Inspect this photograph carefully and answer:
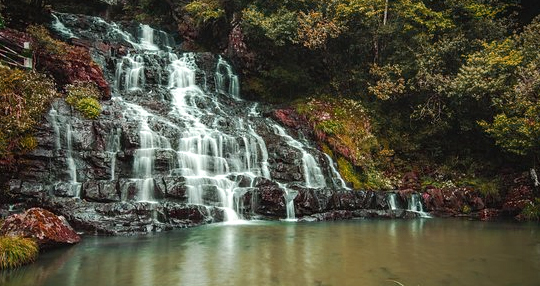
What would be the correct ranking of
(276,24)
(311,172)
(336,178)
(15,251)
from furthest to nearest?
(276,24) < (336,178) < (311,172) < (15,251)

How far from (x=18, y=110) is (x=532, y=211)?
18345 millimetres

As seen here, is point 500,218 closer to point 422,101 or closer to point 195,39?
point 422,101

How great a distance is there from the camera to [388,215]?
48.6 ft

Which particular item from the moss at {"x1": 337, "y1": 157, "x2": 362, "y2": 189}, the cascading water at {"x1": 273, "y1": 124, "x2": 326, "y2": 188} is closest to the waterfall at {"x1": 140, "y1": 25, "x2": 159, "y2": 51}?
the cascading water at {"x1": 273, "y1": 124, "x2": 326, "y2": 188}

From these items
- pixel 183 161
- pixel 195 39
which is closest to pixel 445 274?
pixel 183 161

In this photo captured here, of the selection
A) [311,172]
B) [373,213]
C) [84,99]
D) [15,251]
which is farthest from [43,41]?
[373,213]

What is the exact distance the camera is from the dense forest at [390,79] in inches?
604

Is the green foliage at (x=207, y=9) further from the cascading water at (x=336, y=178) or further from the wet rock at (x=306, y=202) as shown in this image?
the wet rock at (x=306, y=202)

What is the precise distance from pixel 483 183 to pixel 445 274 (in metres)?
11.5

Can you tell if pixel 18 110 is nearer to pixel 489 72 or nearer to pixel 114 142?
pixel 114 142

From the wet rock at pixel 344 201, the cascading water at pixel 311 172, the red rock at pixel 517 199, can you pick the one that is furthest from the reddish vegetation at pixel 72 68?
the red rock at pixel 517 199

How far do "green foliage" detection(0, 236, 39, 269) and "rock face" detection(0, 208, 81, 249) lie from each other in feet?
1.40

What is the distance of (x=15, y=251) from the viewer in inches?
279

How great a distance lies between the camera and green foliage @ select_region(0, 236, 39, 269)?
6941 mm
